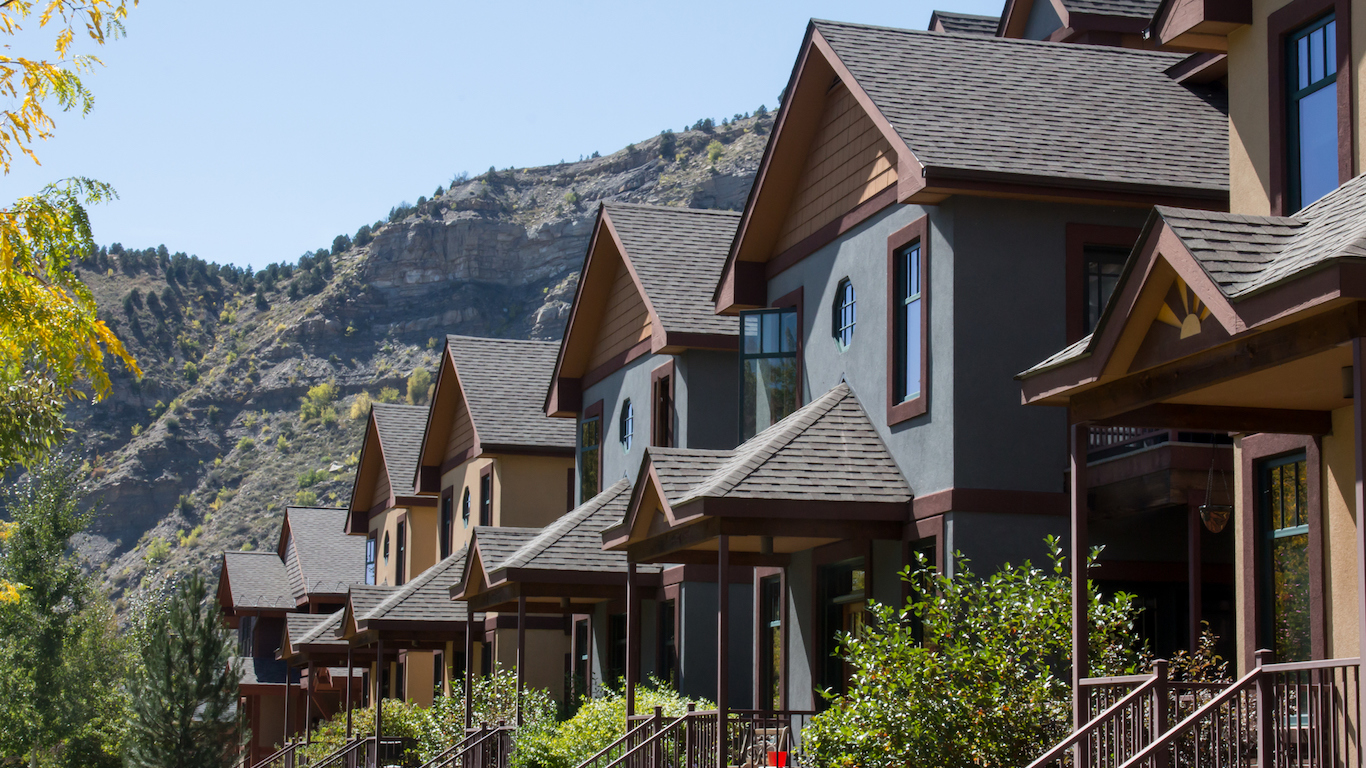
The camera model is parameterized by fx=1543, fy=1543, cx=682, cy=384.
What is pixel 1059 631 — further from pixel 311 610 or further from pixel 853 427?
pixel 311 610

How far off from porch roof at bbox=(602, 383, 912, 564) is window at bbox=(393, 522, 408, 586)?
22631mm

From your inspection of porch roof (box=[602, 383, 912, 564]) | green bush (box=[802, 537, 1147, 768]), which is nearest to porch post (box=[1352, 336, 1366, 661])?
green bush (box=[802, 537, 1147, 768])

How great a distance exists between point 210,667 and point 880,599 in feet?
89.3

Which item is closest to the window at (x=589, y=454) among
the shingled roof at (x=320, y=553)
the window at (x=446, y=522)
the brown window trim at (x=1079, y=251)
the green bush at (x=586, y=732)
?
the green bush at (x=586, y=732)

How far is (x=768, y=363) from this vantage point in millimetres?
→ 21422

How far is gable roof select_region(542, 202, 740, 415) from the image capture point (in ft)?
80.7

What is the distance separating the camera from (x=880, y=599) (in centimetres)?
1795

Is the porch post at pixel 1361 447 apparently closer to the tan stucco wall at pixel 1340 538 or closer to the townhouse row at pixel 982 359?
the townhouse row at pixel 982 359

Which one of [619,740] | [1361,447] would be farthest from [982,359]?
[1361,447]

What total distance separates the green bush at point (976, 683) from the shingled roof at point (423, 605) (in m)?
17.5

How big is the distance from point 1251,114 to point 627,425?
52.8 feet

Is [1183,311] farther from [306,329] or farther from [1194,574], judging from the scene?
[306,329]

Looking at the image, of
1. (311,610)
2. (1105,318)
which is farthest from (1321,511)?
(311,610)

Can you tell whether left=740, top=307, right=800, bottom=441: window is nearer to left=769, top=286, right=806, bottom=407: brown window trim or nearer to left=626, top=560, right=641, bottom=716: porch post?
left=769, top=286, right=806, bottom=407: brown window trim
